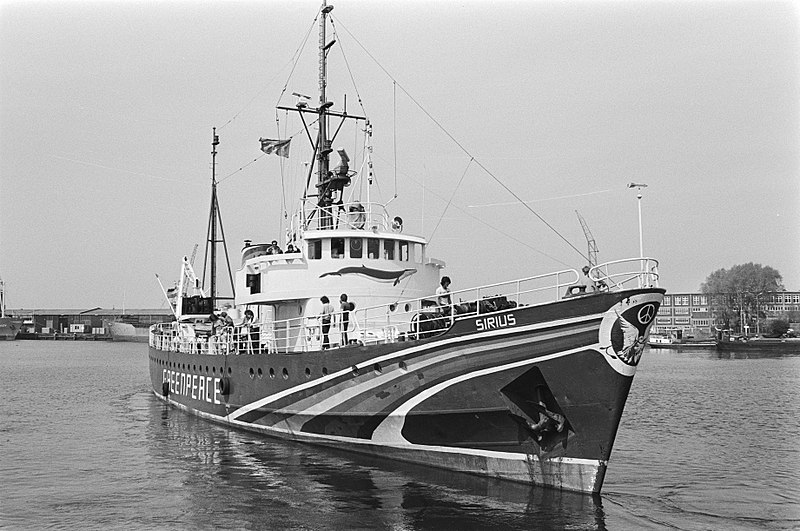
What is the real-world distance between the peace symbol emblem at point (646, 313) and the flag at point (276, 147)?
1684cm

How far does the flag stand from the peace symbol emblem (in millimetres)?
16841

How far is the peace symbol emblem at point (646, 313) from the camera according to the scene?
45.6 feet

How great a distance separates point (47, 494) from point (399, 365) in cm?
807

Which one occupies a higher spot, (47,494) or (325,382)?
(325,382)

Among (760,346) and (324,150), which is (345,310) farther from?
(760,346)

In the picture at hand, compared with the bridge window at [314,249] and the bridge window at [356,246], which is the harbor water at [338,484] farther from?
the bridge window at [356,246]

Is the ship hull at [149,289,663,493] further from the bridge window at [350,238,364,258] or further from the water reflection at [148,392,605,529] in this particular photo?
the bridge window at [350,238,364,258]

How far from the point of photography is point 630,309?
13805 millimetres

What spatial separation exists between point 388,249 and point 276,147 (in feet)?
26.1

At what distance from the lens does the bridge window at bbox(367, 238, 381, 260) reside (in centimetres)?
2156

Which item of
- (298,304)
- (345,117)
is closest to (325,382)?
(298,304)

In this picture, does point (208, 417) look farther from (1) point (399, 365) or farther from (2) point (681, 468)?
(2) point (681, 468)

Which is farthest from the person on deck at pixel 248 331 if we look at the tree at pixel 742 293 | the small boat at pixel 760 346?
the tree at pixel 742 293

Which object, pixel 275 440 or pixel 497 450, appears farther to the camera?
pixel 275 440
